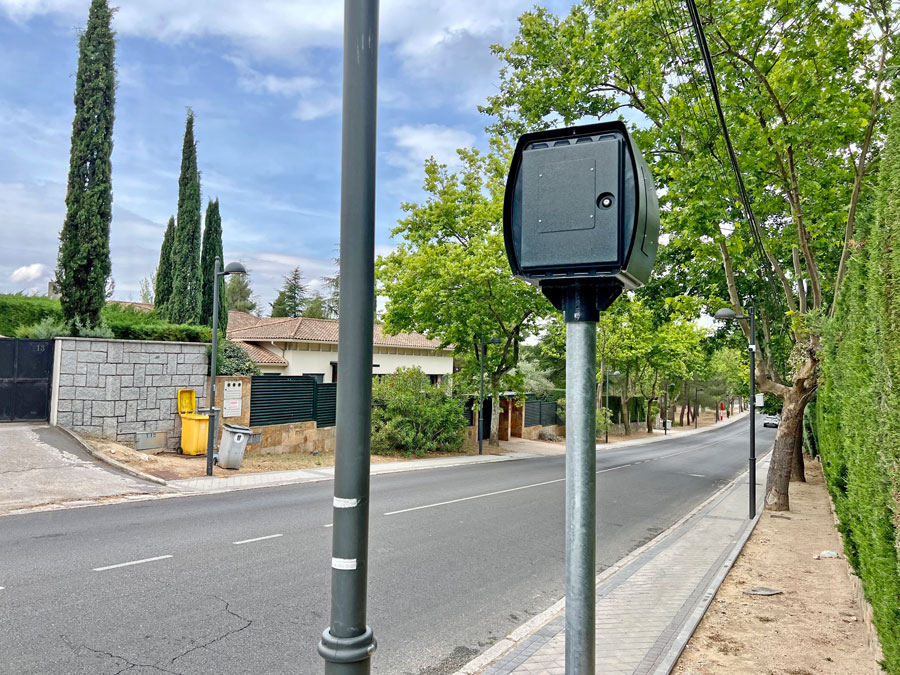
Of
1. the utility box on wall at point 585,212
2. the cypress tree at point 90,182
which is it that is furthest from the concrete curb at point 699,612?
the cypress tree at point 90,182

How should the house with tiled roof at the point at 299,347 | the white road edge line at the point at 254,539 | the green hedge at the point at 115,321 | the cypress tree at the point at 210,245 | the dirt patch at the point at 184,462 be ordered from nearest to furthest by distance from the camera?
the white road edge line at the point at 254,539 → the dirt patch at the point at 184,462 → the green hedge at the point at 115,321 → the cypress tree at the point at 210,245 → the house with tiled roof at the point at 299,347

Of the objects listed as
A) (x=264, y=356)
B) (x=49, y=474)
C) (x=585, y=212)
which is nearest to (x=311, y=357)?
(x=264, y=356)

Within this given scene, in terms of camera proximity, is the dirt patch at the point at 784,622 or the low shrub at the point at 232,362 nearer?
the dirt patch at the point at 784,622

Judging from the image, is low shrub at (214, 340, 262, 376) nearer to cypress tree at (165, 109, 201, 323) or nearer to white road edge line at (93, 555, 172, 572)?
cypress tree at (165, 109, 201, 323)

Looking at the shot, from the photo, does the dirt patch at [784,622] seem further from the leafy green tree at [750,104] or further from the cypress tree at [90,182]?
the cypress tree at [90,182]

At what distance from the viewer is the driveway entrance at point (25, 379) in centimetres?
1469

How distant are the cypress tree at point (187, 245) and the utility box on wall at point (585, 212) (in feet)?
85.8

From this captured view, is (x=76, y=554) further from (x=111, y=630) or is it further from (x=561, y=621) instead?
(x=561, y=621)

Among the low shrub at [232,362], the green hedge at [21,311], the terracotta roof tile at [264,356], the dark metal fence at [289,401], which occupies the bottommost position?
the dark metal fence at [289,401]

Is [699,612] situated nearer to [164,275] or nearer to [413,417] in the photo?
[413,417]

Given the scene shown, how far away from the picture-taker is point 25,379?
14.9 m

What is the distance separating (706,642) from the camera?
18.1 feet

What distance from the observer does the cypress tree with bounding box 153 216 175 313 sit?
97.1 ft

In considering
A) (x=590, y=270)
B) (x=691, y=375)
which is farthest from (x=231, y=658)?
(x=691, y=375)
